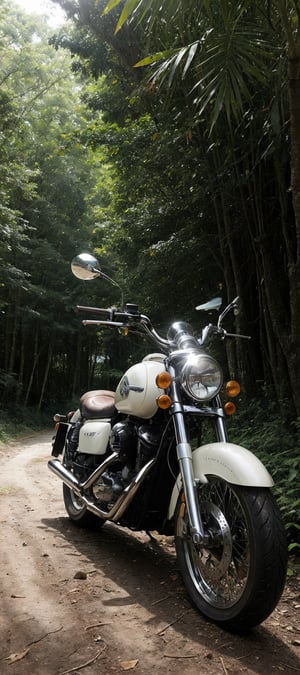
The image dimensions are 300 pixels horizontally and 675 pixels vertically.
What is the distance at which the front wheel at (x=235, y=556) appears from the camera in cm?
186

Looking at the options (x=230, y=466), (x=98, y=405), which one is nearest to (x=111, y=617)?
(x=230, y=466)

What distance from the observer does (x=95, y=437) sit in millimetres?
3211

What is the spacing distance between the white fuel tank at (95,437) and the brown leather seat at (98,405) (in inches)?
2.1

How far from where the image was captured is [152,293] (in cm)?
797

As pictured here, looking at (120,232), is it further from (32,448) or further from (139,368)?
(139,368)

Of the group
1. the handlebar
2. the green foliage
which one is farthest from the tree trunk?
the handlebar

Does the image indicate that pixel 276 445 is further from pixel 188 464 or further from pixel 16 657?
pixel 16 657

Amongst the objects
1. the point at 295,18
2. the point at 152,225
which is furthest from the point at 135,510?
the point at 152,225

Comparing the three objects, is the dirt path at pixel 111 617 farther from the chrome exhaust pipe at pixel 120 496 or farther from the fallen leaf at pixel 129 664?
the chrome exhaust pipe at pixel 120 496

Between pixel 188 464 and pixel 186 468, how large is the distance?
0.8 inches

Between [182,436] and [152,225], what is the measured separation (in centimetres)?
560

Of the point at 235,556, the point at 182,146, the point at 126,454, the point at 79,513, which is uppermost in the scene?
the point at 182,146

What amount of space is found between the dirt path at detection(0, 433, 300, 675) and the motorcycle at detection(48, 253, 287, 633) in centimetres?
14

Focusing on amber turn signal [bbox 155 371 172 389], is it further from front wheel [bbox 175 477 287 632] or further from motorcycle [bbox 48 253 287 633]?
front wheel [bbox 175 477 287 632]
